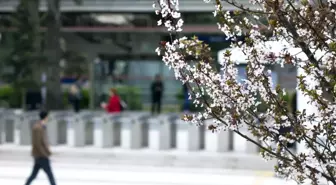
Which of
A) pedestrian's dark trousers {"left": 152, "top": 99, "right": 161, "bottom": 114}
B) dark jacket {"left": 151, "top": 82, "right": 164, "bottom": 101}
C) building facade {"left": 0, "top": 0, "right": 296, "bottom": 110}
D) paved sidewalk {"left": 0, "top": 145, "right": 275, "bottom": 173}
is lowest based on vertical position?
paved sidewalk {"left": 0, "top": 145, "right": 275, "bottom": 173}

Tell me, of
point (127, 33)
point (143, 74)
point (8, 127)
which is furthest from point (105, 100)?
point (8, 127)

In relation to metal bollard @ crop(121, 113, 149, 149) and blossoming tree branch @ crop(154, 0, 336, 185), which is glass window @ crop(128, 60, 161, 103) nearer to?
metal bollard @ crop(121, 113, 149, 149)

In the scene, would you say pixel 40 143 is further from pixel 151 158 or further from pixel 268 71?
pixel 268 71

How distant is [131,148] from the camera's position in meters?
17.0

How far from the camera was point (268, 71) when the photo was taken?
14.2ft

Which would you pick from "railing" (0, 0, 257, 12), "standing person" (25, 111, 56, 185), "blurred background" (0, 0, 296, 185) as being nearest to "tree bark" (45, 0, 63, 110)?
"blurred background" (0, 0, 296, 185)

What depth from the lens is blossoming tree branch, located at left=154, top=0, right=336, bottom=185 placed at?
4199mm

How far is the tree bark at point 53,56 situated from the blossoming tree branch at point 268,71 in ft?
60.1

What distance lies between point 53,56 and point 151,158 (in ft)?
26.0

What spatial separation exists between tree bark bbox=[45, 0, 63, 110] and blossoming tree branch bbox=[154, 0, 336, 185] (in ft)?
60.1

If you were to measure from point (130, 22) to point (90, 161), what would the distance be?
1903 cm

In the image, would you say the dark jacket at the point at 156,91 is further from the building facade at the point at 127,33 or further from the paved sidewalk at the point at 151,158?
the paved sidewalk at the point at 151,158

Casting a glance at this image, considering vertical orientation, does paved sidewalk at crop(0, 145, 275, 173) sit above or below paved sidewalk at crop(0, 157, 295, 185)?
above

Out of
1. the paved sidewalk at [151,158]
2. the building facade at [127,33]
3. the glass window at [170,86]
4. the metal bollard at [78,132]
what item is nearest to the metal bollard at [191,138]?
the paved sidewalk at [151,158]
